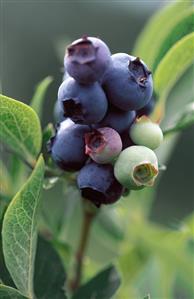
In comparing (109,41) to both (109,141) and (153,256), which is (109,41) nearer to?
(153,256)

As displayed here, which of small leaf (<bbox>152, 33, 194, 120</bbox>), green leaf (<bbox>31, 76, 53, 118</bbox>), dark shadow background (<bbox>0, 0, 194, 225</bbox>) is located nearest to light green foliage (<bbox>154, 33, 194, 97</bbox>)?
small leaf (<bbox>152, 33, 194, 120</bbox>)

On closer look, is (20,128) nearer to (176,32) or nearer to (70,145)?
(70,145)

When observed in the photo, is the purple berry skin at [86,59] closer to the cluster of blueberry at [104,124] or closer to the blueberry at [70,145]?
the cluster of blueberry at [104,124]

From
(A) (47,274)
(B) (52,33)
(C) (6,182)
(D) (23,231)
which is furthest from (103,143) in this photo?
(B) (52,33)

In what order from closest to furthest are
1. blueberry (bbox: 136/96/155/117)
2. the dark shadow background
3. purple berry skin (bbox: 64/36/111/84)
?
purple berry skin (bbox: 64/36/111/84), blueberry (bbox: 136/96/155/117), the dark shadow background


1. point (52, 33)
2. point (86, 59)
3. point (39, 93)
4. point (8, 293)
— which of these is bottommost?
point (52, 33)

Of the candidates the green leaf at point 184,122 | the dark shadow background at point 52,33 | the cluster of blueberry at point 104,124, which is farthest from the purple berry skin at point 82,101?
the dark shadow background at point 52,33

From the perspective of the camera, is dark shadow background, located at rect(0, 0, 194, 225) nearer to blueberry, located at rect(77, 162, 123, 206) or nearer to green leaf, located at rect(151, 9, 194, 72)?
green leaf, located at rect(151, 9, 194, 72)
